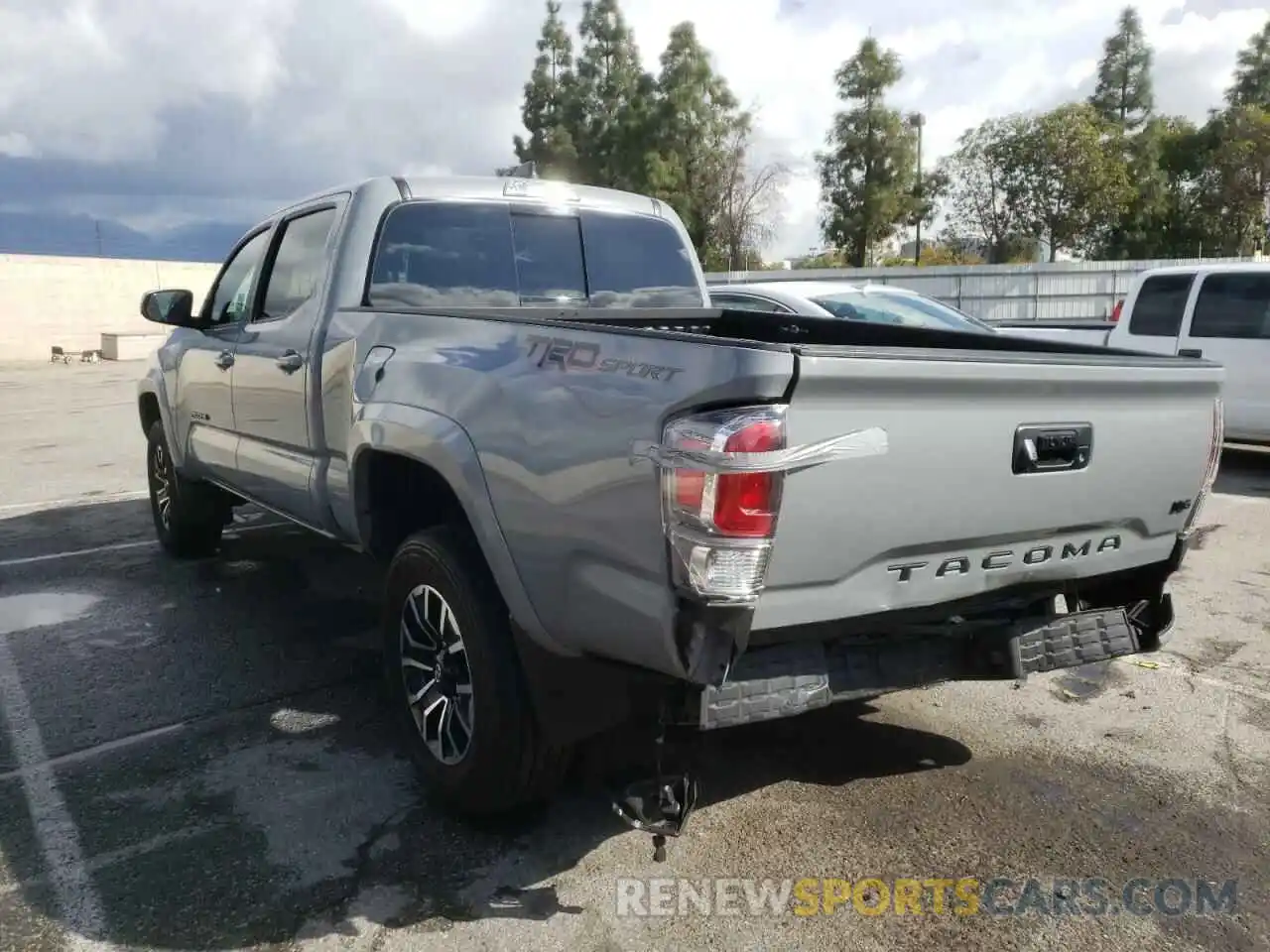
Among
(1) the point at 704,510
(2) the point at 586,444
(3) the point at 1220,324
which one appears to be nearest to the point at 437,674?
(2) the point at 586,444

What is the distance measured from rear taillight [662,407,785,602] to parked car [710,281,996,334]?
6502mm

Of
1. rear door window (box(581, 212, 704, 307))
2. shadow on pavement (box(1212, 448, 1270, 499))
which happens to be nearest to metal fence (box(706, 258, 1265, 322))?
shadow on pavement (box(1212, 448, 1270, 499))

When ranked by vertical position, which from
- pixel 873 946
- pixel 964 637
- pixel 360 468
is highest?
pixel 360 468

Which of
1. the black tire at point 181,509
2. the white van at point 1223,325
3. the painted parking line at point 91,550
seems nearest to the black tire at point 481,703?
the black tire at point 181,509

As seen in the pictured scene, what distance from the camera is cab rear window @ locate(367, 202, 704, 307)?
4355 millimetres

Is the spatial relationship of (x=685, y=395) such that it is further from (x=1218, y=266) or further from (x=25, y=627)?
(x=1218, y=266)

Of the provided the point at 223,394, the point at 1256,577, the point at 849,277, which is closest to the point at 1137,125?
the point at 849,277

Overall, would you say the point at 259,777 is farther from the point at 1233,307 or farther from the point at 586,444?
the point at 1233,307

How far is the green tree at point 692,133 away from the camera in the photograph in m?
45.2

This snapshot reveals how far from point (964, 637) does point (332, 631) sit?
3.27 m

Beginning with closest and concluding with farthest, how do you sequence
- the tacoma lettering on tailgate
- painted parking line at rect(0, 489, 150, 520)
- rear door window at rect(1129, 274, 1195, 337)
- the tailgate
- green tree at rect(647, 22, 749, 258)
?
the tailgate, the tacoma lettering on tailgate, painted parking line at rect(0, 489, 150, 520), rear door window at rect(1129, 274, 1195, 337), green tree at rect(647, 22, 749, 258)

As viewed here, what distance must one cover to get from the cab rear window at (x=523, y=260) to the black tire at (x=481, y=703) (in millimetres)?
1386

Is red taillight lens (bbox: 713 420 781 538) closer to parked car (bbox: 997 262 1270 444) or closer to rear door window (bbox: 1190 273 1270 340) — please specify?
parked car (bbox: 997 262 1270 444)

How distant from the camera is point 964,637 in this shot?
3029 mm
